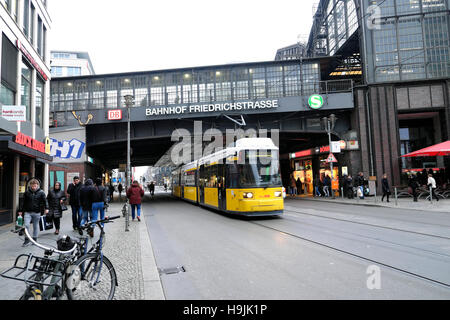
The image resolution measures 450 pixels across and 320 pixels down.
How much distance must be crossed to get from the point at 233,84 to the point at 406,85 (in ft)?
47.0

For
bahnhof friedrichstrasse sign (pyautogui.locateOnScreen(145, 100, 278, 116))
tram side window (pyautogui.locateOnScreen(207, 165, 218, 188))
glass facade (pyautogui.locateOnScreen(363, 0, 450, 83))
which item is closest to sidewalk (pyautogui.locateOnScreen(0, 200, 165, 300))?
tram side window (pyautogui.locateOnScreen(207, 165, 218, 188))

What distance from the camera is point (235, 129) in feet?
87.9

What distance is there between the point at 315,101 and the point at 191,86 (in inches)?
435

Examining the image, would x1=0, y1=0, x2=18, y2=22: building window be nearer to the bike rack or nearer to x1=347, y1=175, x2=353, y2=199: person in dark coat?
the bike rack

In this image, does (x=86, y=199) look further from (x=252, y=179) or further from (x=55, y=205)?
(x=252, y=179)

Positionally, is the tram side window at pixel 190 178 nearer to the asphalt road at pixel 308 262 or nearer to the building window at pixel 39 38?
the building window at pixel 39 38

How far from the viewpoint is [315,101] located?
25.2 meters

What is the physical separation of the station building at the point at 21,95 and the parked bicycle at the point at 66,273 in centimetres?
892

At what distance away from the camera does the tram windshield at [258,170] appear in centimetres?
1217

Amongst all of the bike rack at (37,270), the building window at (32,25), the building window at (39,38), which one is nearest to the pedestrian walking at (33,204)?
the bike rack at (37,270)

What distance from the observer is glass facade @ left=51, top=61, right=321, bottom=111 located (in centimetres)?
2781

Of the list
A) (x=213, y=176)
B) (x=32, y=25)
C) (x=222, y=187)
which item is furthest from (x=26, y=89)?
(x=222, y=187)

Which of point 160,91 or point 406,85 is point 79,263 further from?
point 406,85

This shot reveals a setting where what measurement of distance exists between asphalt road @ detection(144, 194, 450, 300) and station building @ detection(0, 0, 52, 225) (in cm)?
752
